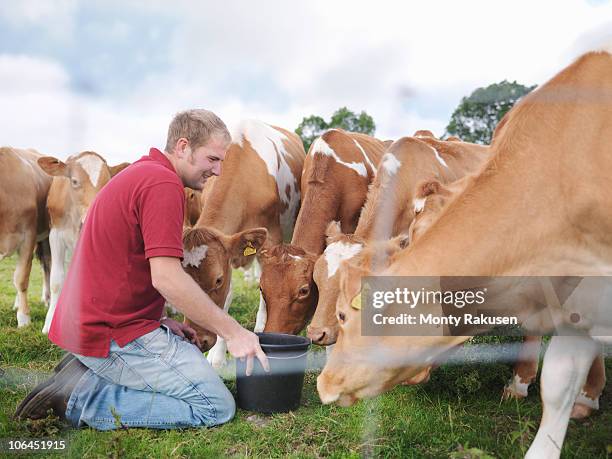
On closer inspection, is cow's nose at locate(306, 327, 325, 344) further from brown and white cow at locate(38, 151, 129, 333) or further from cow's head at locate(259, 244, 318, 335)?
brown and white cow at locate(38, 151, 129, 333)

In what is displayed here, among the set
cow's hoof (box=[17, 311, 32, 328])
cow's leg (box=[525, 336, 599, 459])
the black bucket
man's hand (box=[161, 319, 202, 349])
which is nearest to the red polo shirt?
man's hand (box=[161, 319, 202, 349])

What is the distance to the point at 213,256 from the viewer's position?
14.8 feet

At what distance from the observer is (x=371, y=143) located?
6742mm

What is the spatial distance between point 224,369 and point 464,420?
1989mm

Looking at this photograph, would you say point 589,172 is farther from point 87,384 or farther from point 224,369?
point 224,369

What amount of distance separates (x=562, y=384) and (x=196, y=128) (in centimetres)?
239

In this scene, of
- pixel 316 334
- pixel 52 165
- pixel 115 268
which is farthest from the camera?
pixel 52 165

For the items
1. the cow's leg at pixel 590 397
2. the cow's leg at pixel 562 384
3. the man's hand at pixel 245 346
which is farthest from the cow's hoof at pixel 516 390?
the man's hand at pixel 245 346

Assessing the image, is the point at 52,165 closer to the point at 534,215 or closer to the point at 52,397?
the point at 52,397

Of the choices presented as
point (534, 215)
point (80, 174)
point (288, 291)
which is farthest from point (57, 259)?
point (534, 215)

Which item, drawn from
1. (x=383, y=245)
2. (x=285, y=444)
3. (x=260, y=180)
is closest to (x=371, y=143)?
(x=260, y=180)

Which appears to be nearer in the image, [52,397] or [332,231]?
[52,397]

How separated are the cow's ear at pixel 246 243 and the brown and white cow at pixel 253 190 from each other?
0.03m

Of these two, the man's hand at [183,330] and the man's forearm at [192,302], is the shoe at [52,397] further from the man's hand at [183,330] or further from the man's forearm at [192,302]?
the man's forearm at [192,302]
